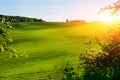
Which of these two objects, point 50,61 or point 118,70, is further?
point 50,61

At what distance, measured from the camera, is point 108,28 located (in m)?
22.0

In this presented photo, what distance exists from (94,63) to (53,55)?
17733 mm

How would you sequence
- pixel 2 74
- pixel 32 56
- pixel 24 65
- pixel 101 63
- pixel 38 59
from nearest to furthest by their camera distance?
pixel 101 63, pixel 2 74, pixel 24 65, pixel 38 59, pixel 32 56

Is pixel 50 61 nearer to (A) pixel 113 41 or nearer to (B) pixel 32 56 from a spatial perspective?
(B) pixel 32 56

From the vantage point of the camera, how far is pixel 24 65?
3416 centimetres

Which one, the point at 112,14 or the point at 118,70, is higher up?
the point at 112,14

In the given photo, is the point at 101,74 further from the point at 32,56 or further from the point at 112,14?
the point at 32,56

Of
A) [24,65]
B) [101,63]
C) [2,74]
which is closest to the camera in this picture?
[101,63]

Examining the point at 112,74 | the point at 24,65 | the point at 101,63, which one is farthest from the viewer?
the point at 24,65

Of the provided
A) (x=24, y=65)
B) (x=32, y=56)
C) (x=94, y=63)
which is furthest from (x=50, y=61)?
(x=94, y=63)

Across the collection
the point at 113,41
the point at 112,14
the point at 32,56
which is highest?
the point at 112,14

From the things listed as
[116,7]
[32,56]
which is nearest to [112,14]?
[116,7]

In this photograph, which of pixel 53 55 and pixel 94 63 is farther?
pixel 53 55

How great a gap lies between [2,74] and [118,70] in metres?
11.5
